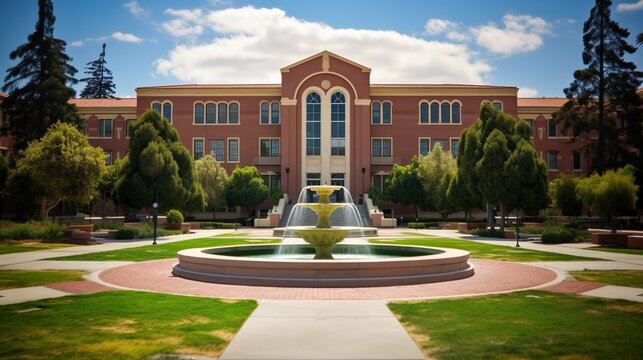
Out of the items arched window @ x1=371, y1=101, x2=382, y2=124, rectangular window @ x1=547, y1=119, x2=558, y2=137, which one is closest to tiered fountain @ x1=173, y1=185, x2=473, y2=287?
arched window @ x1=371, y1=101, x2=382, y2=124

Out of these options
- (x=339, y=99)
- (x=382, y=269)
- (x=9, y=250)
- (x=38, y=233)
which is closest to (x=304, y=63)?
(x=339, y=99)

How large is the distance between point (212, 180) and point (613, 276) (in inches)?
1600

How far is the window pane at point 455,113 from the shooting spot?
60.7m

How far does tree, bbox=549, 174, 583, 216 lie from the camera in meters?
39.4

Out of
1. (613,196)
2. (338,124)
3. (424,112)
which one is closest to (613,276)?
(613,196)

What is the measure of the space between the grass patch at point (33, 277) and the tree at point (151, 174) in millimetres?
21217

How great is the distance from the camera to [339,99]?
58.8 meters

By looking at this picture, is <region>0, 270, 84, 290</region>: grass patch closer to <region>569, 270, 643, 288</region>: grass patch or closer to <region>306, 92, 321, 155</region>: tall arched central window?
<region>569, 270, 643, 288</region>: grass patch

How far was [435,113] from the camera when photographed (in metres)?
60.9

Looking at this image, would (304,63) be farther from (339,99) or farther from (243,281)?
(243,281)

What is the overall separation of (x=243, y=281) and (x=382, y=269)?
3277mm

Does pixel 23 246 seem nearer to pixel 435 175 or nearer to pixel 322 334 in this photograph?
pixel 322 334

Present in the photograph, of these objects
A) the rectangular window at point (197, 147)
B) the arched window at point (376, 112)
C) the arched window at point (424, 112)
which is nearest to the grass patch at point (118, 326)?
the rectangular window at point (197, 147)

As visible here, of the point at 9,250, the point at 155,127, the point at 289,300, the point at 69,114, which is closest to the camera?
the point at 289,300
